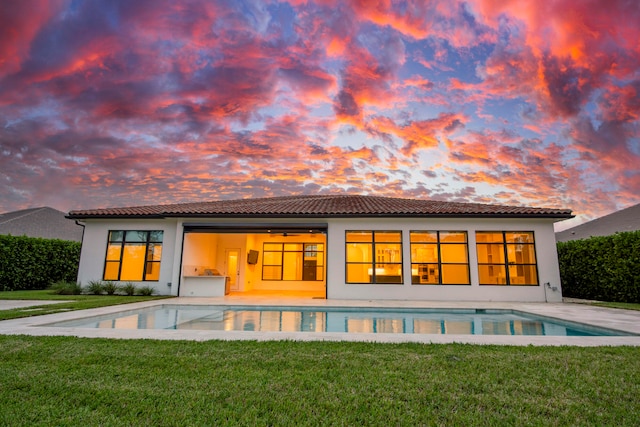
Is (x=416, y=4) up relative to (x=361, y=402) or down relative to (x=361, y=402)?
up

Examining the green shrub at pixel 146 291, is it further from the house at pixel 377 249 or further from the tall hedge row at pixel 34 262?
the tall hedge row at pixel 34 262

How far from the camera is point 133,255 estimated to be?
13.8 m

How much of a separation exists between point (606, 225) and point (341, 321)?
27315 mm

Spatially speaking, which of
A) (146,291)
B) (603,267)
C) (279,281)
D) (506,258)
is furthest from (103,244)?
(603,267)

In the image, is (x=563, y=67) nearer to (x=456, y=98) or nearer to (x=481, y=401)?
(x=456, y=98)

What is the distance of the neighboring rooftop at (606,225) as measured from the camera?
23859 mm

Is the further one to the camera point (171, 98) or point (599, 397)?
point (171, 98)

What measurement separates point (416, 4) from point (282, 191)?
557 inches

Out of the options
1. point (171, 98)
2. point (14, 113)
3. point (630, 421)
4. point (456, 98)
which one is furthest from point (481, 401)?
point (14, 113)

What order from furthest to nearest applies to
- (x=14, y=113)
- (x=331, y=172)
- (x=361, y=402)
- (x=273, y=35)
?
(x=331, y=172)
(x=14, y=113)
(x=273, y=35)
(x=361, y=402)

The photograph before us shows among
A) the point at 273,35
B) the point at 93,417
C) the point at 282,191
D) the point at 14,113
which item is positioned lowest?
the point at 93,417

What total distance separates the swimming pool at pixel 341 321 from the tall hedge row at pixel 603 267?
484cm

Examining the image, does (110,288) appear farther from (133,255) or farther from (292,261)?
(292,261)

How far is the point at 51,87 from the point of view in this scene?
13031 millimetres
